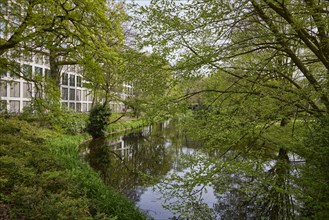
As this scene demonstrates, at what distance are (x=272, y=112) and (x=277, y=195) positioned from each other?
347 centimetres

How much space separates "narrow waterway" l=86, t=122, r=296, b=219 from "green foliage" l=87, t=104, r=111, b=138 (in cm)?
63

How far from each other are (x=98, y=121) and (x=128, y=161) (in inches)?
227

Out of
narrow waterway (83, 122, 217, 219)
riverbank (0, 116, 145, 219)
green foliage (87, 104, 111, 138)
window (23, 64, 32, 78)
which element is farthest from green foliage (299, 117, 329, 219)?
green foliage (87, 104, 111, 138)

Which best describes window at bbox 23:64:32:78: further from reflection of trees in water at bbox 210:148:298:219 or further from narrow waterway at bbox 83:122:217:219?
reflection of trees in water at bbox 210:148:298:219

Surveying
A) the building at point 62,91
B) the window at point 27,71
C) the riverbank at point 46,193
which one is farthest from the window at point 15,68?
the building at point 62,91

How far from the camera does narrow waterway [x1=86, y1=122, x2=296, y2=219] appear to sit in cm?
479

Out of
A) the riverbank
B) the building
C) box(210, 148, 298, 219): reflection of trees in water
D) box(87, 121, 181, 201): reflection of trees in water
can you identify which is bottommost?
box(87, 121, 181, 201): reflection of trees in water

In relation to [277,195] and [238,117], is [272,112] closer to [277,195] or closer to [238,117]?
[238,117]

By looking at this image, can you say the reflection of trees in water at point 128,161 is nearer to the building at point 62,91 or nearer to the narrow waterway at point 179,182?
the narrow waterway at point 179,182

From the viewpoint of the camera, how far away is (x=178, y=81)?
4730 mm

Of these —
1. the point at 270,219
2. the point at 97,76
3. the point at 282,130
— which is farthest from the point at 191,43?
the point at 270,219

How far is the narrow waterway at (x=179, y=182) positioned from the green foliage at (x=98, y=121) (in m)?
0.63

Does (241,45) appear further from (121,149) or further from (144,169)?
(121,149)

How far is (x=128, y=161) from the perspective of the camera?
1223 cm
